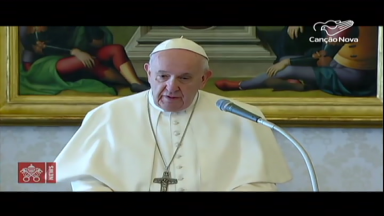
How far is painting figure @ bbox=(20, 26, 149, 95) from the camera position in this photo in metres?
2.04

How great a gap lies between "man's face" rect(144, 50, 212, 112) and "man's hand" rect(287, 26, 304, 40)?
0.39m

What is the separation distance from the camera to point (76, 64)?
2.05 m

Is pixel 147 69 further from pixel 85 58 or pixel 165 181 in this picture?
pixel 165 181

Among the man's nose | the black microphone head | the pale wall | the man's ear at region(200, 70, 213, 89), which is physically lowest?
the pale wall

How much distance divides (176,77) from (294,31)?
543mm

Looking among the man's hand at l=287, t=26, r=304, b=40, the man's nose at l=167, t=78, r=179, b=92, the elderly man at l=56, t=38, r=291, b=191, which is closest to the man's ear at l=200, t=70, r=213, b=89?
the elderly man at l=56, t=38, r=291, b=191

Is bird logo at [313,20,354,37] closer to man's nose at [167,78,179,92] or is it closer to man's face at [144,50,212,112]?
man's face at [144,50,212,112]

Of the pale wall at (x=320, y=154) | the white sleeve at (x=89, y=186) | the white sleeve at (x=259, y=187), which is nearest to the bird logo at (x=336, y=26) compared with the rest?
the pale wall at (x=320, y=154)
